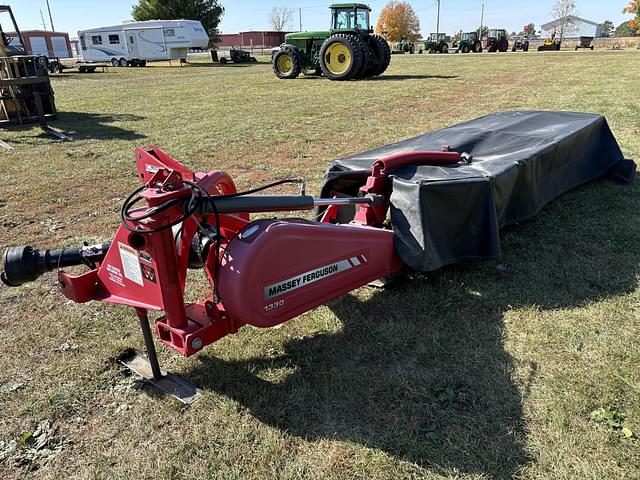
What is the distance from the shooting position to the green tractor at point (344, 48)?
16609 millimetres

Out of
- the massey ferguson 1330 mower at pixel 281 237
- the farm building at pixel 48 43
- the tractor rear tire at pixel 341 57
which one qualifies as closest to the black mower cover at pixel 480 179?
the massey ferguson 1330 mower at pixel 281 237

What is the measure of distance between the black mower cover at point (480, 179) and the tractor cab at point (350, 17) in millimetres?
13760

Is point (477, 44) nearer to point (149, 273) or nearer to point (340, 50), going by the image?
point (340, 50)

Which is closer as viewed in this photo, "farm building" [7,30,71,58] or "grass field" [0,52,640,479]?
"grass field" [0,52,640,479]

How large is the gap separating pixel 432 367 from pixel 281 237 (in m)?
1.04

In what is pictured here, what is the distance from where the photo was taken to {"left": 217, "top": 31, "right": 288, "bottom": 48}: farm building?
57.0 meters

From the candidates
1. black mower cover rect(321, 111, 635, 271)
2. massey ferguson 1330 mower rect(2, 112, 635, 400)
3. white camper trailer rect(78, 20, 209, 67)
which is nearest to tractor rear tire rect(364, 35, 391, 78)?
black mower cover rect(321, 111, 635, 271)

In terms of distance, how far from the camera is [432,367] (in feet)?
8.50

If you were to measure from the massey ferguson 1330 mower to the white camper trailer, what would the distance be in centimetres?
3261

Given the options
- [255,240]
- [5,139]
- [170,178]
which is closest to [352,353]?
[255,240]

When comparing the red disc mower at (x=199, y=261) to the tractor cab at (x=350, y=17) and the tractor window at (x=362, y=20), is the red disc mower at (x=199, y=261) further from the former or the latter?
the tractor window at (x=362, y=20)

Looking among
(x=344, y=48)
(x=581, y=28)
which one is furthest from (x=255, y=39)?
(x=581, y=28)

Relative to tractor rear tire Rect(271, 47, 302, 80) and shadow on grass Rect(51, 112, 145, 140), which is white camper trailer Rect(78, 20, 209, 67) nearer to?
tractor rear tire Rect(271, 47, 302, 80)

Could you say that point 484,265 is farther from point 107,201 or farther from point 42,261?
point 107,201
